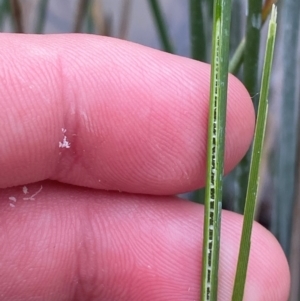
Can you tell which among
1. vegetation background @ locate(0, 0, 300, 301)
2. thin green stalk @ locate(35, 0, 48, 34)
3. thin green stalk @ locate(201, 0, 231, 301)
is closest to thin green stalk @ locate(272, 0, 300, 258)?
vegetation background @ locate(0, 0, 300, 301)

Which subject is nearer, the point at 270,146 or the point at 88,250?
the point at 88,250

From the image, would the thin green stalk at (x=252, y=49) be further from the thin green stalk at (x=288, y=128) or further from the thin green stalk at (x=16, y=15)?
the thin green stalk at (x=16, y=15)

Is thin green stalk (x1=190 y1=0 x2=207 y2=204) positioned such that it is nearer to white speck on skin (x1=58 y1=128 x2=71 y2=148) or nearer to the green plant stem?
the green plant stem

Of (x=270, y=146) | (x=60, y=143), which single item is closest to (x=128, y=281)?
(x=60, y=143)

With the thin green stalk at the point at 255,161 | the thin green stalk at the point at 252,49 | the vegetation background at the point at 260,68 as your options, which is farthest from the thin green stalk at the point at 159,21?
the thin green stalk at the point at 255,161

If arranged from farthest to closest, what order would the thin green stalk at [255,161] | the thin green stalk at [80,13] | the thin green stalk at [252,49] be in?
the thin green stalk at [80,13], the thin green stalk at [252,49], the thin green stalk at [255,161]

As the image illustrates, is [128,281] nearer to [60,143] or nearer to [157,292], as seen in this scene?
[157,292]
